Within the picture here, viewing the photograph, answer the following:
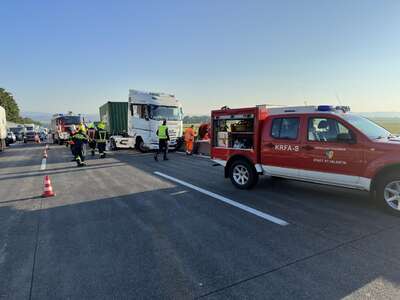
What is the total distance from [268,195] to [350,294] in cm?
365

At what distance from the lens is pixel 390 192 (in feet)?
15.7

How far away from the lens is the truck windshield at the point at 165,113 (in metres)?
16.0

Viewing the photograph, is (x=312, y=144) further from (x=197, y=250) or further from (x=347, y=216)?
(x=197, y=250)

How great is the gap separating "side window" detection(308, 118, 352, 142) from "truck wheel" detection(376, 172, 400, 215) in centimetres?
101

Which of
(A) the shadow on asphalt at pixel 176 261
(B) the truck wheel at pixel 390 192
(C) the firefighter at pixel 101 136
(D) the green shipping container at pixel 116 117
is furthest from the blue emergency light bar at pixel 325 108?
(D) the green shipping container at pixel 116 117

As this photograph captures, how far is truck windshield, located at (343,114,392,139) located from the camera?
5.21 metres

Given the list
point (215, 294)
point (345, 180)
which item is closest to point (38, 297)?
point (215, 294)

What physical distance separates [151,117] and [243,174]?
33.4 feet

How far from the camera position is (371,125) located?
18.8ft

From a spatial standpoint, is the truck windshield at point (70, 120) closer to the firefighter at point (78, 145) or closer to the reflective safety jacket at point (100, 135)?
the reflective safety jacket at point (100, 135)

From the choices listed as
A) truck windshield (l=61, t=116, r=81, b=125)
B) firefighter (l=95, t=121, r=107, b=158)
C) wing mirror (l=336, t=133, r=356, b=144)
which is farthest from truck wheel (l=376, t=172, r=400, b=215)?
truck windshield (l=61, t=116, r=81, b=125)

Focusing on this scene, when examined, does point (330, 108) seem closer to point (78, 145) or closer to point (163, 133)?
point (163, 133)

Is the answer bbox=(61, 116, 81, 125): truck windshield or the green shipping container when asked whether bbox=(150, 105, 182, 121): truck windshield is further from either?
bbox=(61, 116, 81, 125): truck windshield

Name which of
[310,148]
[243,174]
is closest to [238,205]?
[243,174]
